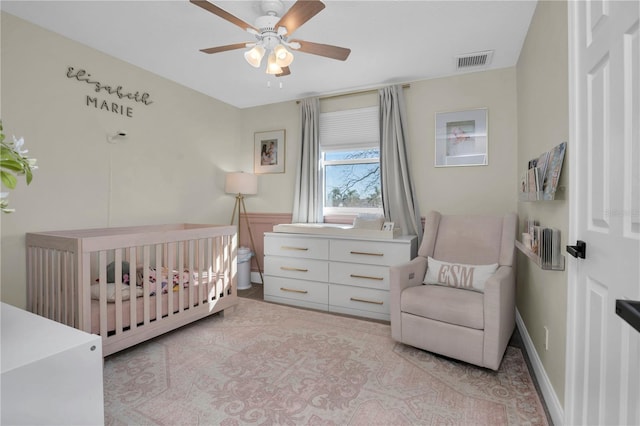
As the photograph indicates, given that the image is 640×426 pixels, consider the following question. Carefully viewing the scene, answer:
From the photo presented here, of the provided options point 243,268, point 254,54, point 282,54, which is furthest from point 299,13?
point 243,268

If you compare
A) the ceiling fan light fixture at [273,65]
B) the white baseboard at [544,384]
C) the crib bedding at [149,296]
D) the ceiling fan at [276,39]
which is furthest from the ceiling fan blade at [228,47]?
the white baseboard at [544,384]

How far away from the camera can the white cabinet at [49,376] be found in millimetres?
891

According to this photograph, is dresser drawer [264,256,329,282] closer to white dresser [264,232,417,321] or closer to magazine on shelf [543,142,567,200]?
white dresser [264,232,417,321]

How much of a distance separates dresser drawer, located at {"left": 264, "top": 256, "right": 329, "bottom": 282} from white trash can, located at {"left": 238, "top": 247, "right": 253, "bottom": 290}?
0.57 m

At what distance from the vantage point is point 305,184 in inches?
147

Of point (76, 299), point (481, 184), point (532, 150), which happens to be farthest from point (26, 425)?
point (481, 184)

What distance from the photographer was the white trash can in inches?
154

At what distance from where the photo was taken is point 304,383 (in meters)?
1.86

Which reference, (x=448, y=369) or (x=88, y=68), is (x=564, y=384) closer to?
(x=448, y=369)

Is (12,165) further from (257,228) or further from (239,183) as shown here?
(257,228)

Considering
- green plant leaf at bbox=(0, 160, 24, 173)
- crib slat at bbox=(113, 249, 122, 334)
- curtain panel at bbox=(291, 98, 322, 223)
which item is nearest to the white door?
green plant leaf at bbox=(0, 160, 24, 173)

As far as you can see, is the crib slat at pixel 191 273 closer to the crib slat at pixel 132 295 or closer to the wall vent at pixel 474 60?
the crib slat at pixel 132 295

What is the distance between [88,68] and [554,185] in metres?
3.44

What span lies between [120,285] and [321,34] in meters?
2.35
